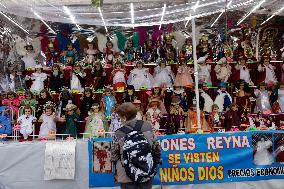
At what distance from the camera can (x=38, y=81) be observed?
12.1 metres

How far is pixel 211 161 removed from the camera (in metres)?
7.09

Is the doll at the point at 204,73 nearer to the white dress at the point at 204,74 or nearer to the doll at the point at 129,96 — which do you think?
the white dress at the point at 204,74

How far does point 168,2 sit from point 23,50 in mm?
6016

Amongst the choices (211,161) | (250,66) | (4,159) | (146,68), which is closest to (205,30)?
(250,66)

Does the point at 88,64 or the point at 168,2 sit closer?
the point at 168,2

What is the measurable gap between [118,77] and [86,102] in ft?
4.60

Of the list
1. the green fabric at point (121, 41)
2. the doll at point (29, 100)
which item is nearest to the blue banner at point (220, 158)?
the doll at point (29, 100)

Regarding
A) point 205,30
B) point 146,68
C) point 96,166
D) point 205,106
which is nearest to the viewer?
point 96,166

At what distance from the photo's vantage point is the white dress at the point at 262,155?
7.14 metres

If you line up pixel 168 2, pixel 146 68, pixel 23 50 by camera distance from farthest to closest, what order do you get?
pixel 23 50
pixel 146 68
pixel 168 2

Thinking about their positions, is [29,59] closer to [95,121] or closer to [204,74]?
[95,121]

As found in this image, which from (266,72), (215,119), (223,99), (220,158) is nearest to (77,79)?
(223,99)

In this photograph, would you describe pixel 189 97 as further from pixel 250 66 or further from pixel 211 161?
pixel 211 161

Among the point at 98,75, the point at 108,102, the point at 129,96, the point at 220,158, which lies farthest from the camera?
the point at 98,75
